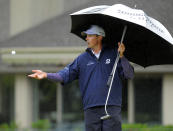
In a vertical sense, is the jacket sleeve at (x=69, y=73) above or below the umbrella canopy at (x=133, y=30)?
below

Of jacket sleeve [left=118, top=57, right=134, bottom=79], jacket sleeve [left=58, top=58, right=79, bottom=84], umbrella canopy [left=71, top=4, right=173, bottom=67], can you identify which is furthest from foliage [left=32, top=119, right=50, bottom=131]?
jacket sleeve [left=118, top=57, right=134, bottom=79]

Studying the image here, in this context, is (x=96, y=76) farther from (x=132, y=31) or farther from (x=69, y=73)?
(x=132, y=31)

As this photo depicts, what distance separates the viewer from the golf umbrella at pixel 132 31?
552cm

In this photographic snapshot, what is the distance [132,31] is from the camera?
5.89 m

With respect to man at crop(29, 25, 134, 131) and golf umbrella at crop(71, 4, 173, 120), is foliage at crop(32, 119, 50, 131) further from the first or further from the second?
man at crop(29, 25, 134, 131)

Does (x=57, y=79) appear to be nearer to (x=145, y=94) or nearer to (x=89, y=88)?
(x=89, y=88)

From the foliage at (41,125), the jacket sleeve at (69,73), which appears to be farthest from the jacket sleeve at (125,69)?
the foliage at (41,125)

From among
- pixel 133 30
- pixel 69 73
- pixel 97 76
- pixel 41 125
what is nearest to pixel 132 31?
pixel 133 30

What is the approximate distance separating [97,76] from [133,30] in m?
0.68

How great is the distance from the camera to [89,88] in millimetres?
5637

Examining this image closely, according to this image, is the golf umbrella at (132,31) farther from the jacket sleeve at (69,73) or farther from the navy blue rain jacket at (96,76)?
the jacket sleeve at (69,73)

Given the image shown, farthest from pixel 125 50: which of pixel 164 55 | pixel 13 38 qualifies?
pixel 13 38

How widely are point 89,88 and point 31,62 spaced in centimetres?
879

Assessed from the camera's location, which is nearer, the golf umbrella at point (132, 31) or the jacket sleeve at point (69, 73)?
the golf umbrella at point (132, 31)
